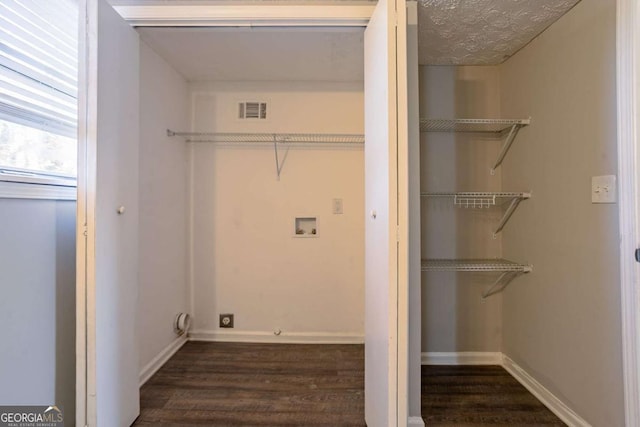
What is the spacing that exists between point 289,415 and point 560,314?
1.63 meters

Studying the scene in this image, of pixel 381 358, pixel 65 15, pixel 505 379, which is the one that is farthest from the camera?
pixel 505 379

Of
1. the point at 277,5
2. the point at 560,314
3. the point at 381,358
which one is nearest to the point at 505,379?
the point at 560,314

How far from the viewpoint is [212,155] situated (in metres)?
2.48

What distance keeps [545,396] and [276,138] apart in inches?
100

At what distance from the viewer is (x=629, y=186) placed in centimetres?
121

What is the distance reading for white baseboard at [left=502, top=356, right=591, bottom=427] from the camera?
153cm

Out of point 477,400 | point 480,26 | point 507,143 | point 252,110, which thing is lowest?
point 477,400

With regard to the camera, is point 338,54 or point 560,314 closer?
point 560,314

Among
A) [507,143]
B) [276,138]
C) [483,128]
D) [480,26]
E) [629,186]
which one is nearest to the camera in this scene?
[629,186]

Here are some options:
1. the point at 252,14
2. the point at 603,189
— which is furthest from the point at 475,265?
the point at 252,14

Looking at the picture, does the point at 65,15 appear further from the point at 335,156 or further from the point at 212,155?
the point at 335,156

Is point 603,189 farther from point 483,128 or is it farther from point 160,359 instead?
point 160,359

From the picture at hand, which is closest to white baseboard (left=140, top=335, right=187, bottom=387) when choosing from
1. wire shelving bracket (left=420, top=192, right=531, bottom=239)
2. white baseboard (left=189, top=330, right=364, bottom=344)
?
white baseboard (left=189, top=330, right=364, bottom=344)

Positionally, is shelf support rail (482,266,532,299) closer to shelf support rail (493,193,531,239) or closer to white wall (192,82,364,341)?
shelf support rail (493,193,531,239)
